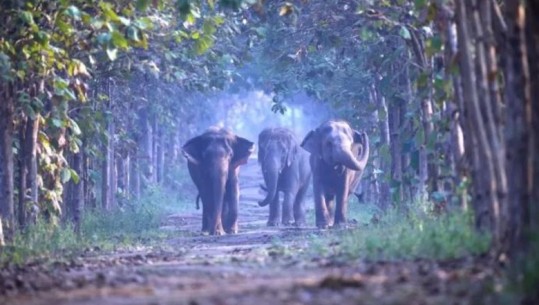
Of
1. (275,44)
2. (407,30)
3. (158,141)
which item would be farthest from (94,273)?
(158,141)

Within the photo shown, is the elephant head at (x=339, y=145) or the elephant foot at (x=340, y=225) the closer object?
the elephant foot at (x=340, y=225)

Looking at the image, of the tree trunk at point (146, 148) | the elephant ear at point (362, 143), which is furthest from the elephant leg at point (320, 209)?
the tree trunk at point (146, 148)

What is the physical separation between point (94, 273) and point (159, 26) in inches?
295

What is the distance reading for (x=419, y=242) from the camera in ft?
38.2

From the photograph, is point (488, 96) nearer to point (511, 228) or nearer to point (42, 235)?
point (511, 228)

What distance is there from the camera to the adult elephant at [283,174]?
86.2 feet

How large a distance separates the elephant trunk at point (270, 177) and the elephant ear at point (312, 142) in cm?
156

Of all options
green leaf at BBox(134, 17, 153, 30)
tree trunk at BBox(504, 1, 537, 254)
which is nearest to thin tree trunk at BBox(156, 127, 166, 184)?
green leaf at BBox(134, 17, 153, 30)

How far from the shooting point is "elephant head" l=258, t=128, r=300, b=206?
26.5m

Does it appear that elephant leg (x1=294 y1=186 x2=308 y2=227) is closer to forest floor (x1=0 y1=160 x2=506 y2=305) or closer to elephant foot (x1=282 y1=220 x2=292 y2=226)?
elephant foot (x1=282 y1=220 x2=292 y2=226)

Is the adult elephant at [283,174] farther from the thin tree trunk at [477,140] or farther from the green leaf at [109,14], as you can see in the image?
the thin tree trunk at [477,140]

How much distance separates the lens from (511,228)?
931cm

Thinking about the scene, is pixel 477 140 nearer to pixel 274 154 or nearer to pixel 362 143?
pixel 362 143

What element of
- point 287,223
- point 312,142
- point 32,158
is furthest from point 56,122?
point 287,223
